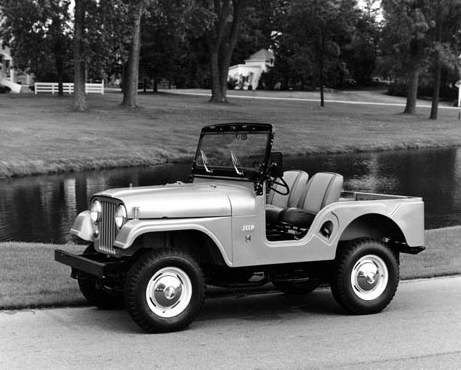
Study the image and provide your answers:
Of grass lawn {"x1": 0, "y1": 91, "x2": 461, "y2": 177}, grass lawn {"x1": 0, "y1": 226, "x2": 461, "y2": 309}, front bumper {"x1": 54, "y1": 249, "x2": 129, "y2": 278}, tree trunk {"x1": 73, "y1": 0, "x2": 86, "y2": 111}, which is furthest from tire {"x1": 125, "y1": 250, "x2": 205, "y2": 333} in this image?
tree trunk {"x1": 73, "y1": 0, "x2": 86, "y2": 111}

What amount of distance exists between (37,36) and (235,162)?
44.6 meters

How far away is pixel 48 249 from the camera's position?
32.6ft

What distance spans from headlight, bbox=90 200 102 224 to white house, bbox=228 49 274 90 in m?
79.1

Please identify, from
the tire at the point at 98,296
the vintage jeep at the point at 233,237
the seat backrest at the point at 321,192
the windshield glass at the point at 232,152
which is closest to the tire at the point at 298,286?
the vintage jeep at the point at 233,237

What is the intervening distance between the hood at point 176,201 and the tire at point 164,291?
0.35 metres

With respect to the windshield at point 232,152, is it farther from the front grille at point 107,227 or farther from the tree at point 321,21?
the tree at point 321,21

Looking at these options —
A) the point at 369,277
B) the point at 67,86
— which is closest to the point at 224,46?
the point at 67,86

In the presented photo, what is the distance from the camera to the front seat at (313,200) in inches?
272

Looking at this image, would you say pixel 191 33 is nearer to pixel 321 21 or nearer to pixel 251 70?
pixel 321 21

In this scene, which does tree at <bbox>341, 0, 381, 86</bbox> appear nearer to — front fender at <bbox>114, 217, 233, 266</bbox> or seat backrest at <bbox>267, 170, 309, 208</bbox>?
seat backrest at <bbox>267, 170, 309, 208</bbox>

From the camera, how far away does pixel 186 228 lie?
19.6 ft

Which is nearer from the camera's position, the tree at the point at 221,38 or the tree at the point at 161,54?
the tree at the point at 221,38

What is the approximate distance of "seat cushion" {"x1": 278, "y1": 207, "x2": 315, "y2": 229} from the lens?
271 inches

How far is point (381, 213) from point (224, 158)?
5.43 feet
